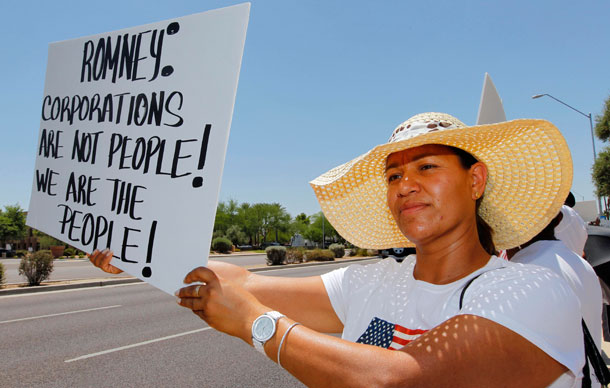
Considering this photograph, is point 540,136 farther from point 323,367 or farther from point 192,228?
point 192,228

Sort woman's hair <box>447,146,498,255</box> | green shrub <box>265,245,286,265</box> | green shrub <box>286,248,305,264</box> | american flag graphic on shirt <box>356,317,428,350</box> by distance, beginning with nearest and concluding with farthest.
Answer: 1. american flag graphic on shirt <box>356,317,428,350</box>
2. woman's hair <box>447,146,498,255</box>
3. green shrub <box>265,245,286,265</box>
4. green shrub <box>286,248,305,264</box>

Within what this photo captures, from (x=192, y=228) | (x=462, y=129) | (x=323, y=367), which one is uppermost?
(x=462, y=129)

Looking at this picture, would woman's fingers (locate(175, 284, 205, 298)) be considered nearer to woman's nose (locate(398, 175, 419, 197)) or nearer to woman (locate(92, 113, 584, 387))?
woman (locate(92, 113, 584, 387))

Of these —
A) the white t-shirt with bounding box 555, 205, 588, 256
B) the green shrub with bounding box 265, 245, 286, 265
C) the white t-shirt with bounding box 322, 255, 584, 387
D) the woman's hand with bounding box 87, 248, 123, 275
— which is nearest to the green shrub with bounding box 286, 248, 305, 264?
the green shrub with bounding box 265, 245, 286, 265

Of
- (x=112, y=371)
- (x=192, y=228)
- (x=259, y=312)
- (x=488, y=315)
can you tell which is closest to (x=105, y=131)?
(x=192, y=228)

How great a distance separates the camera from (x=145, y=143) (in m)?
1.65

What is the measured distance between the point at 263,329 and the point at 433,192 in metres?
0.74

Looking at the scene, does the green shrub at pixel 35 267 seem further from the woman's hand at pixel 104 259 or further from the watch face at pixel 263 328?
the watch face at pixel 263 328

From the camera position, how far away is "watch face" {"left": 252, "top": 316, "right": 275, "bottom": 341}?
1.15 meters

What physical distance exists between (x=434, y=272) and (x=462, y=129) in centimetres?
52

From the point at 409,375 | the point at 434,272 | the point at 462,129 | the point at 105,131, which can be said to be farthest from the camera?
the point at 105,131

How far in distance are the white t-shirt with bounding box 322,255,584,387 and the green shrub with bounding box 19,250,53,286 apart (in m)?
14.5

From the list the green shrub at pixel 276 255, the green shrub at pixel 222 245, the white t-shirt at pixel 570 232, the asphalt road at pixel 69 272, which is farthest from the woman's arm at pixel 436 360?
the green shrub at pixel 222 245

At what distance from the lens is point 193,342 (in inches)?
246
